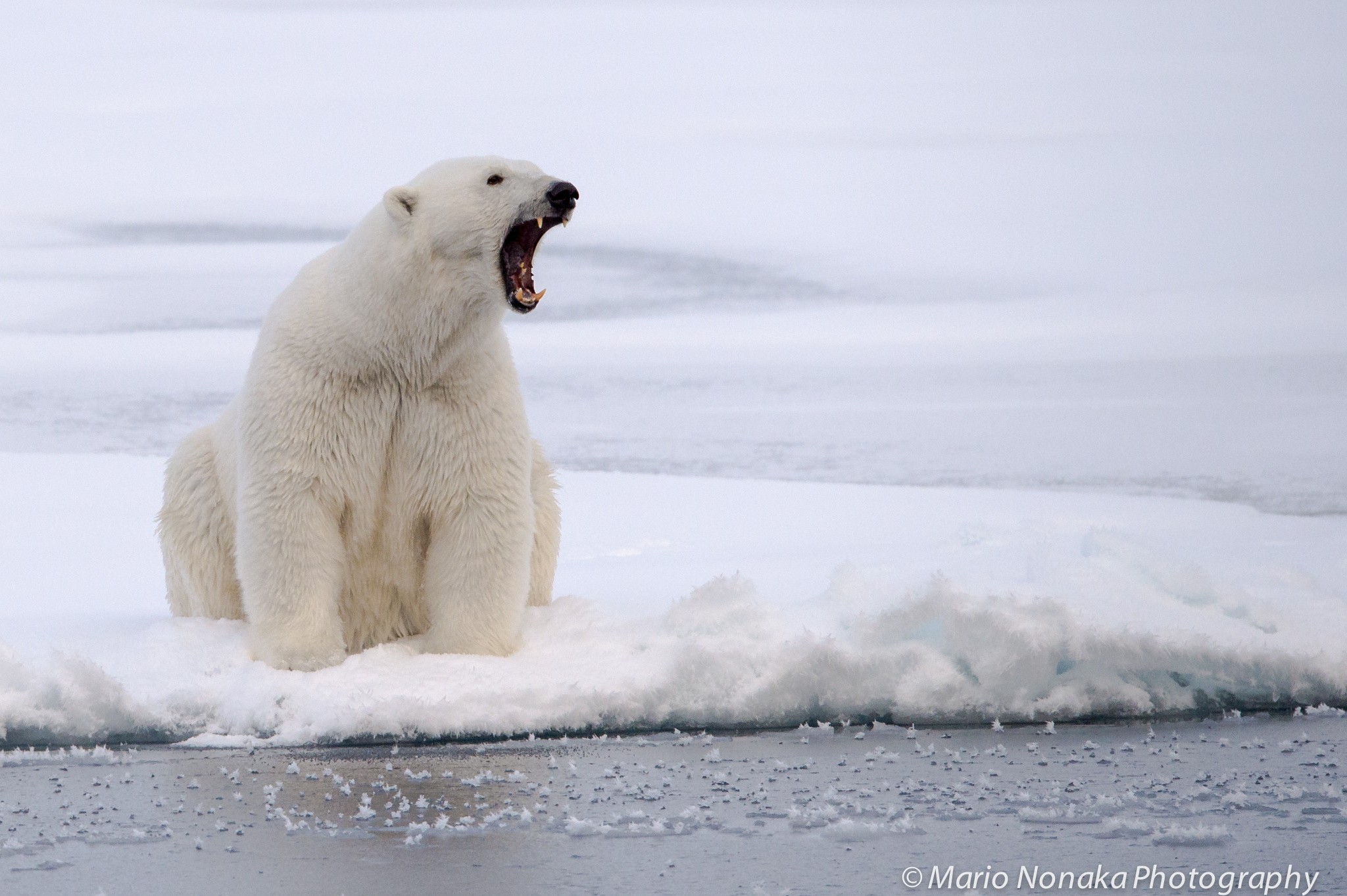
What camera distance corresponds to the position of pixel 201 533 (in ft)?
18.2

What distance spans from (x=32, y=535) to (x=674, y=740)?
6665 millimetres

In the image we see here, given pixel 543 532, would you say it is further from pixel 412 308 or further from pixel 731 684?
pixel 731 684

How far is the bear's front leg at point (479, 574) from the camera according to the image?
512cm

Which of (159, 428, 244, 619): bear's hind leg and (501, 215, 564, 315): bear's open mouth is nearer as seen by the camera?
(501, 215, 564, 315): bear's open mouth

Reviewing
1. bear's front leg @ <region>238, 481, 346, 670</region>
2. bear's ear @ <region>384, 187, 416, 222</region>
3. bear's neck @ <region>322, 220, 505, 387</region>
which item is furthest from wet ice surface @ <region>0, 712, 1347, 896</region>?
bear's ear @ <region>384, 187, 416, 222</region>

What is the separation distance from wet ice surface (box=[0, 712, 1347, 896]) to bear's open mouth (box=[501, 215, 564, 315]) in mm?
1435

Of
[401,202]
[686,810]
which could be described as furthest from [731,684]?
[401,202]

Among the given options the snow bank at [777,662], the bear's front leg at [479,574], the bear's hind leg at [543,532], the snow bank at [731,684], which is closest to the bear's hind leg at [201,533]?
the snow bank at [777,662]

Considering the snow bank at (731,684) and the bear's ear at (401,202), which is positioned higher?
the bear's ear at (401,202)

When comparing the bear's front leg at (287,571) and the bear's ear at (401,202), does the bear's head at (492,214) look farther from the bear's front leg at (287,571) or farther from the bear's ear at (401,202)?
the bear's front leg at (287,571)

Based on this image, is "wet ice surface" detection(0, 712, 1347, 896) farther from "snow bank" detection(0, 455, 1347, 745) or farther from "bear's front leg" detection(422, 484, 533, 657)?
"bear's front leg" detection(422, 484, 533, 657)

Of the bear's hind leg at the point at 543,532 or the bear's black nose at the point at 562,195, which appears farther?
the bear's hind leg at the point at 543,532

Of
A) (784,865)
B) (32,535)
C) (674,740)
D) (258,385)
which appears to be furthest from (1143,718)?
(32,535)

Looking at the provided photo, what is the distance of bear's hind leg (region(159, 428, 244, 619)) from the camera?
18.2ft
